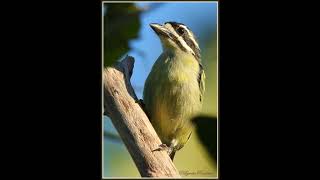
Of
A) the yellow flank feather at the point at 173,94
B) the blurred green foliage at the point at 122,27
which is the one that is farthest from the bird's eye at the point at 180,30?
the blurred green foliage at the point at 122,27

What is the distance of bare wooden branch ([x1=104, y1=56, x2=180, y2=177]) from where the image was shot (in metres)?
3.10

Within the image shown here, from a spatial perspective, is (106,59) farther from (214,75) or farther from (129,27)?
(214,75)

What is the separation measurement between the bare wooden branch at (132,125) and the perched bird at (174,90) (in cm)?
15

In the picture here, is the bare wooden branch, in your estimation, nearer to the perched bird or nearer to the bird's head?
the perched bird

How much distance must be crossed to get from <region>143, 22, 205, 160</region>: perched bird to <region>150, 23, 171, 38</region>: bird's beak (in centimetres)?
1

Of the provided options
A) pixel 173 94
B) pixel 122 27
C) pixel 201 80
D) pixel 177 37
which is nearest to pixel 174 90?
pixel 173 94

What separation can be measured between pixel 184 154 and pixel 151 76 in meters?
0.58

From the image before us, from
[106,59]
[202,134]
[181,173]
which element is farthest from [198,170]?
[106,59]

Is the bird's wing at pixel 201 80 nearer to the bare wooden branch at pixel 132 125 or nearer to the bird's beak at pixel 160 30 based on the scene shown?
the bird's beak at pixel 160 30

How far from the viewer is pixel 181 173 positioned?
3203mm

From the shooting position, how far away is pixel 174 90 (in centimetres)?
342

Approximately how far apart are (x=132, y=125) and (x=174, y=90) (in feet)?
1.49

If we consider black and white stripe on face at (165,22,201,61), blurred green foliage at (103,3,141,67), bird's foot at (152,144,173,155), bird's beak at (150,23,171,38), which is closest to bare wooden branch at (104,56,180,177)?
bird's foot at (152,144,173,155)

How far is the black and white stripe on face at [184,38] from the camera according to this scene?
3.11 metres
